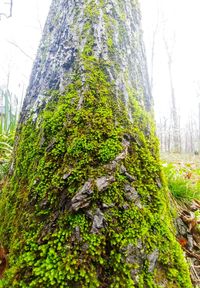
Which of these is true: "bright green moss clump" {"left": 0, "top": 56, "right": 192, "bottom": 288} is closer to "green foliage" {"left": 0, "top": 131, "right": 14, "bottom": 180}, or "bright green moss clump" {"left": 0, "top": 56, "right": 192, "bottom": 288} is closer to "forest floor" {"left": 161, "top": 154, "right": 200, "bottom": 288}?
"forest floor" {"left": 161, "top": 154, "right": 200, "bottom": 288}

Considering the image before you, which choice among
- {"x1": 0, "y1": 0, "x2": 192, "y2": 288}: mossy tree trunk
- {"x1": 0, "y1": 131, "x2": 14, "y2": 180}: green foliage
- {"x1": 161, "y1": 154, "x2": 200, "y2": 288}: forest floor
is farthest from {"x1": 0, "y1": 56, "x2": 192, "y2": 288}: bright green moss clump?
{"x1": 0, "y1": 131, "x2": 14, "y2": 180}: green foliage

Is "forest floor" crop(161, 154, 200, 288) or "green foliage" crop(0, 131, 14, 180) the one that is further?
"green foliage" crop(0, 131, 14, 180)

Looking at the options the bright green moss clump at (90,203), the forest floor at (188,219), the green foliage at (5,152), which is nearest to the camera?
the bright green moss clump at (90,203)

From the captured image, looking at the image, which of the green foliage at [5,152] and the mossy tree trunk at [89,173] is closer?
the mossy tree trunk at [89,173]

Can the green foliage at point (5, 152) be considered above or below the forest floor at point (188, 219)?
above

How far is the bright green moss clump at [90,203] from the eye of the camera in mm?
788

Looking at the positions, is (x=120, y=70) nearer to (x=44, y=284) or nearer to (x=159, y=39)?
(x=44, y=284)

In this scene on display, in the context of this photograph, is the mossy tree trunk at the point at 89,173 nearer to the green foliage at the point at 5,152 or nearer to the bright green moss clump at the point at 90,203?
the bright green moss clump at the point at 90,203

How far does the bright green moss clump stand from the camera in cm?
79

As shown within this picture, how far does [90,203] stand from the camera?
87 cm

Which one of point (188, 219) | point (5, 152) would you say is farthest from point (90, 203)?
point (5, 152)

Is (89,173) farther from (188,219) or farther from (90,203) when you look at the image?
(188,219)

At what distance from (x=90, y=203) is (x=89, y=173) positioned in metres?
0.13

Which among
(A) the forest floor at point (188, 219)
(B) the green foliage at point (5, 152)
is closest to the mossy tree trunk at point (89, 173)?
(A) the forest floor at point (188, 219)
